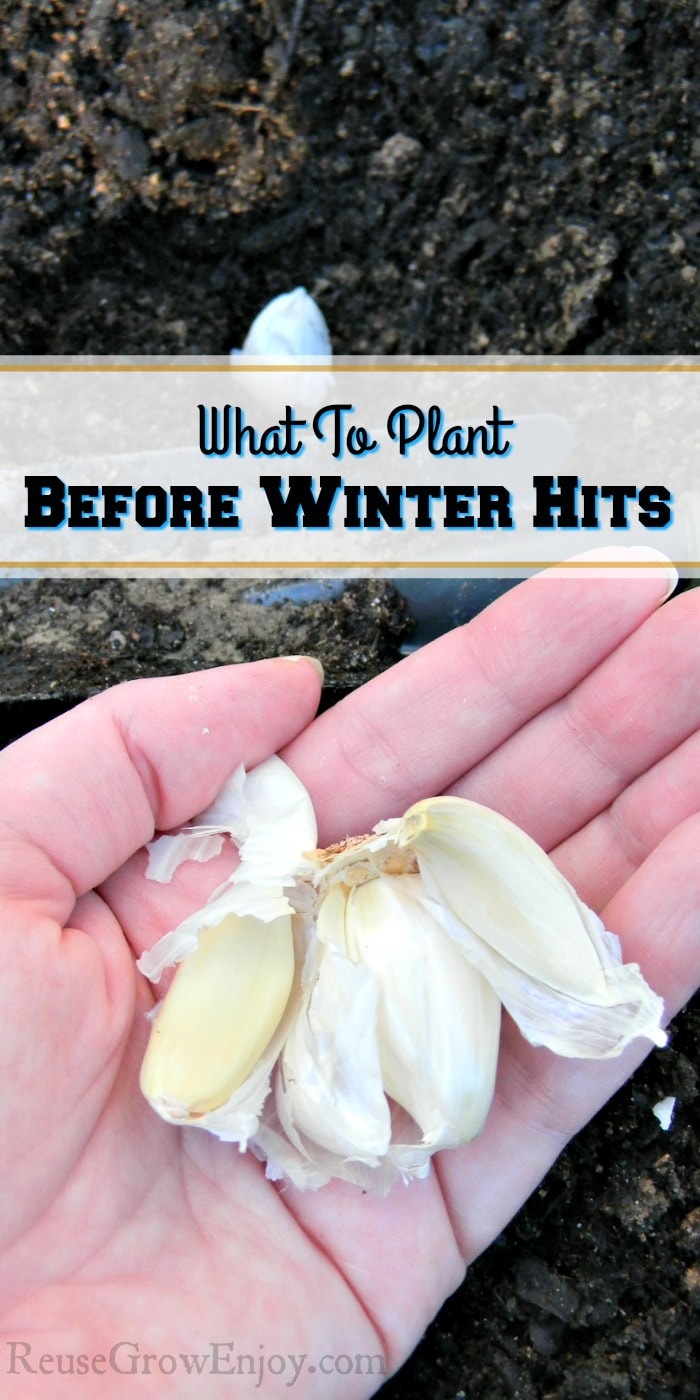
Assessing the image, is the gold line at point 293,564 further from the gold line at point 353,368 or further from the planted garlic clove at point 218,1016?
the planted garlic clove at point 218,1016

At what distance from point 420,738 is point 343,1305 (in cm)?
53

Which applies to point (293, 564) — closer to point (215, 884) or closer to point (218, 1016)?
point (215, 884)

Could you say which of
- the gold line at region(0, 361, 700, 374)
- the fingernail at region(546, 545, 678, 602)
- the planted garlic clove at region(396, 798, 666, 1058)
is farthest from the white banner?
the planted garlic clove at region(396, 798, 666, 1058)

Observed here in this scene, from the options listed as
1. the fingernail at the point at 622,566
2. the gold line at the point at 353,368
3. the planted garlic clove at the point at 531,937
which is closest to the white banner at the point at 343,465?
the gold line at the point at 353,368

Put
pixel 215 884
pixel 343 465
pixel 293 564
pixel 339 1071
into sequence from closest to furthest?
pixel 339 1071 < pixel 215 884 < pixel 293 564 < pixel 343 465

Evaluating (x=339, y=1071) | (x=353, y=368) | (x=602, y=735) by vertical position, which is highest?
(x=353, y=368)

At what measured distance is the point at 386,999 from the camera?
1011 millimetres

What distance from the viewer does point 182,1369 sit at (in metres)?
0.95

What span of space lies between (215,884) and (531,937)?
325 mm

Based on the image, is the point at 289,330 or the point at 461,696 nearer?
the point at 461,696

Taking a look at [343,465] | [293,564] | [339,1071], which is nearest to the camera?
[339,1071]

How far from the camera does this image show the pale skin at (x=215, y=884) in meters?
0.96

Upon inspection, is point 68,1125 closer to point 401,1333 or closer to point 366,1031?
point 366,1031

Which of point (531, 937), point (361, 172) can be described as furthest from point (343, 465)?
point (531, 937)
